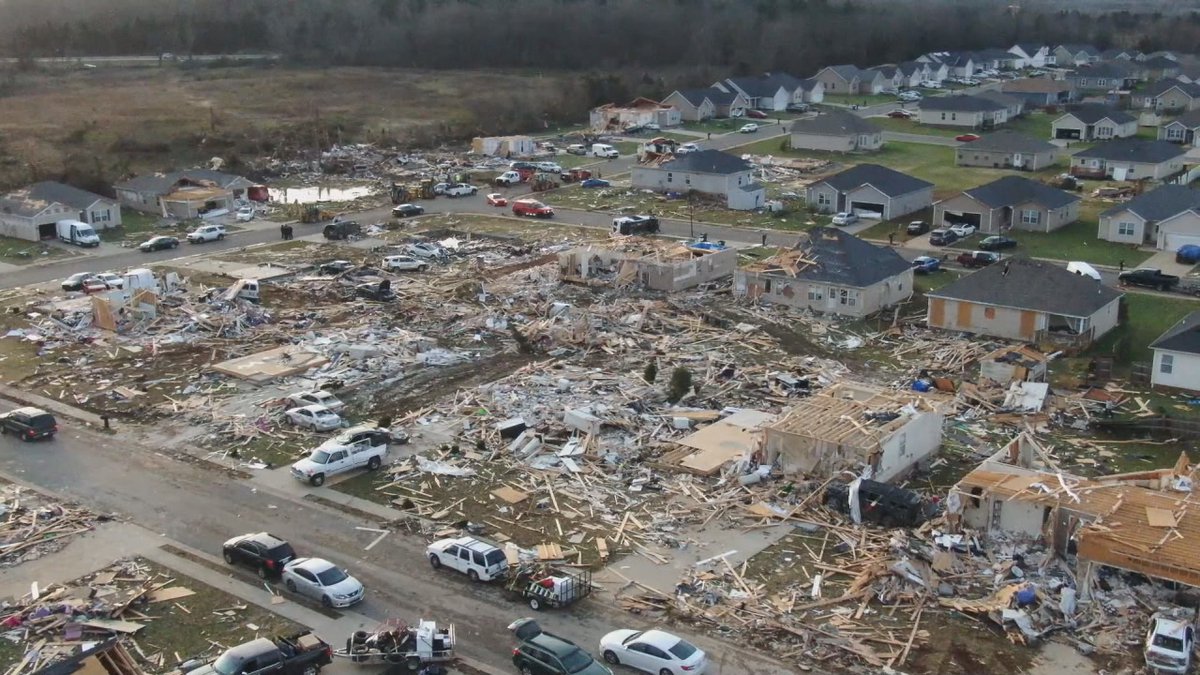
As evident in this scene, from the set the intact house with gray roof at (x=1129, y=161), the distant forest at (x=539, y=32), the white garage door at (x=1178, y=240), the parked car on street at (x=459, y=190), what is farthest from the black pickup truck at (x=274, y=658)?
the distant forest at (x=539, y=32)

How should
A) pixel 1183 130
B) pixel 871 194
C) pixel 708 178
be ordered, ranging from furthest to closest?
pixel 1183 130 < pixel 708 178 < pixel 871 194

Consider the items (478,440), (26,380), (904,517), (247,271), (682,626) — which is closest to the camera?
(682,626)

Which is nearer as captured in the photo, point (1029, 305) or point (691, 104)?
point (1029, 305)

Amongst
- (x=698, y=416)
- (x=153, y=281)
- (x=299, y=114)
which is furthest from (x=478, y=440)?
(x=299, y=114)

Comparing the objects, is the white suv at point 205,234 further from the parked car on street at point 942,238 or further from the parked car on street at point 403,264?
the parked car on street at point 942,238

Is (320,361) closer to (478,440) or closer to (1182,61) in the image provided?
(478,440)

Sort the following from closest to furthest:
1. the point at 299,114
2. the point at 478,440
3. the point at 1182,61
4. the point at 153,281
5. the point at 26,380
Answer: the point at 478,440 < the point at 26,380 < the point at 153,281 < the point at 299,114 < the point at 1182,61

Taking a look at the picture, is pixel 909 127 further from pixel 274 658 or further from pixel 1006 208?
pixel 274 658

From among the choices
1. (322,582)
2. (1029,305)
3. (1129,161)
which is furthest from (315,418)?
(1129,161)
